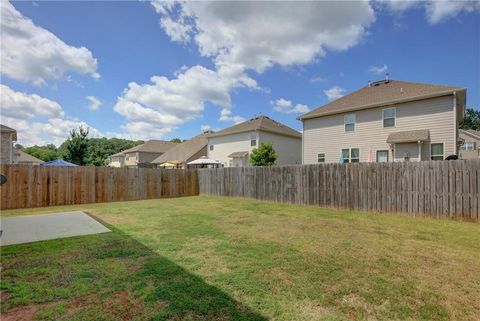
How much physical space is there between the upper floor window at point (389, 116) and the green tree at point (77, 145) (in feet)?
80.8

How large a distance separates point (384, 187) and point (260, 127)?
572 inches

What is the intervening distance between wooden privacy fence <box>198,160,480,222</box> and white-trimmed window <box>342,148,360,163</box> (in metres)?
6.58

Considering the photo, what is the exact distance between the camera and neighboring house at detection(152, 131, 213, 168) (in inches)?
1189

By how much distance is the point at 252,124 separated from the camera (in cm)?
2405

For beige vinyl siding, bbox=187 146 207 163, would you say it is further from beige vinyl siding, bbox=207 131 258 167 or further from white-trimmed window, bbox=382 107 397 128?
white-trimmed window, bbox=382 107 397 128

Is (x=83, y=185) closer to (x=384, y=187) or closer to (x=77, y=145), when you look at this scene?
(x=384, y=187)

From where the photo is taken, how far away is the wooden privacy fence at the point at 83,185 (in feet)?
35.5

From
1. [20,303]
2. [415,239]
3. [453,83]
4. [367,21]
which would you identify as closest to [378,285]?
[415,239]

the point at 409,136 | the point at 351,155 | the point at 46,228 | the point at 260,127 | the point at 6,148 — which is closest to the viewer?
the point at 46,228

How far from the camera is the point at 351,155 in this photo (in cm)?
1625

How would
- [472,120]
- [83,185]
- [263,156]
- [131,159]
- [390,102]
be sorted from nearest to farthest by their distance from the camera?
1. [83,185]
2. [390,102]
3. [263,156]
4. [131,159]
5. [472,120]

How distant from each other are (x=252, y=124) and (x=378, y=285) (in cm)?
2148

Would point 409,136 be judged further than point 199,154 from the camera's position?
No

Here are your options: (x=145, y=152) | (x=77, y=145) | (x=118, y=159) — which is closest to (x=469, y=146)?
(x=77, y=145)
